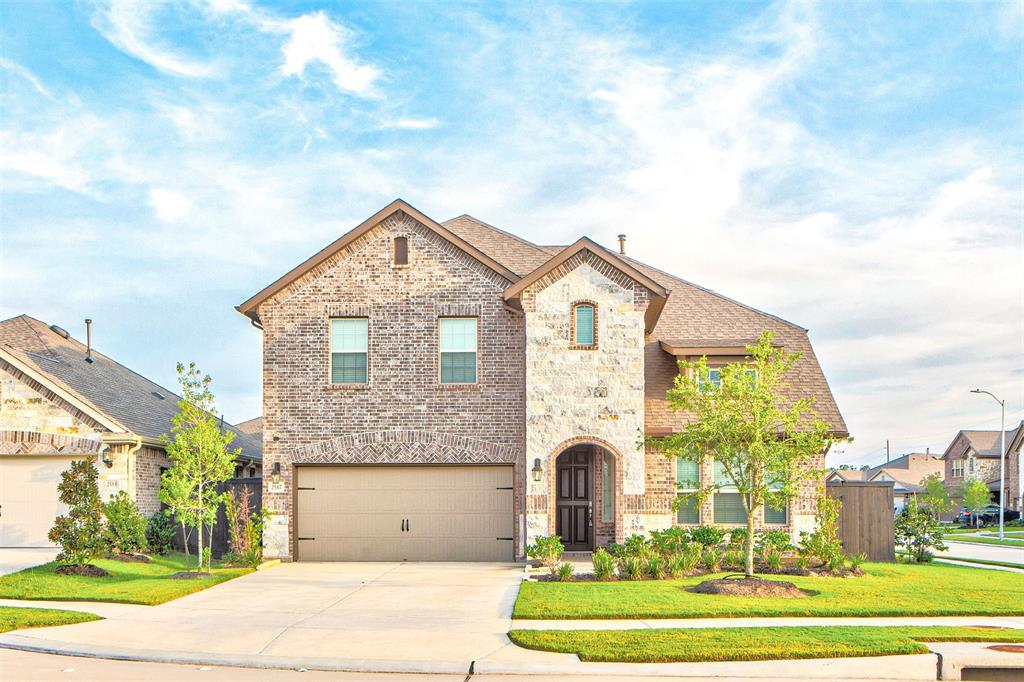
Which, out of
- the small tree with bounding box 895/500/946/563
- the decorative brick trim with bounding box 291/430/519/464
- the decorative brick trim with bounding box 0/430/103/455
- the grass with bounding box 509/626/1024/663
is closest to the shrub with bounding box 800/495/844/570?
the small tree with bounding box 895/500/946/563

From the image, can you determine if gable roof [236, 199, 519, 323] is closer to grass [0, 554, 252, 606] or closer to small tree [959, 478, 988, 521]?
grass [0, 554, 252, 606]

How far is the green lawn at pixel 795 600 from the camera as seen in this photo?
13.5m

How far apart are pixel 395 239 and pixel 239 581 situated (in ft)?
27.4

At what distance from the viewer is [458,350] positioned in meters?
22.1

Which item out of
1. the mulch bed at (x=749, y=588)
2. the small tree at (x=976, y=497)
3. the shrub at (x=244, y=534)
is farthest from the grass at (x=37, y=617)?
the small tree at (x=976, y=497)

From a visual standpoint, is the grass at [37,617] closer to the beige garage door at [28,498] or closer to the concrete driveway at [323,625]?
the concrete driveway at [323,625]

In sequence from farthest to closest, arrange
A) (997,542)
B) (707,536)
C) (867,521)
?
(997,542) < (867,521) < (707,536)

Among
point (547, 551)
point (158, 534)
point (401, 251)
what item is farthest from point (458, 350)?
point (158, 534)

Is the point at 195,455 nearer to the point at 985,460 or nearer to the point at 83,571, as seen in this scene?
the point at 83,571

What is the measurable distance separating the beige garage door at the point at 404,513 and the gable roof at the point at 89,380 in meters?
4.67

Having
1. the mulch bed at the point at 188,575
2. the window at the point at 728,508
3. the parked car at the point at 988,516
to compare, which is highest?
the window at the point at 728,508

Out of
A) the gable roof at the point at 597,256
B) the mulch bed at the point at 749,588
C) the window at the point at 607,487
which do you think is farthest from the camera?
the window at the point at 607,487

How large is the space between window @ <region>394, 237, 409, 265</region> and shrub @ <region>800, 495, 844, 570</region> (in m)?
10.4

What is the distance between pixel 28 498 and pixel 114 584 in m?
7.80
